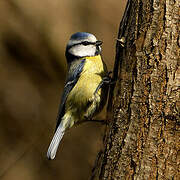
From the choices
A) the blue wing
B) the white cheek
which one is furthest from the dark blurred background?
the blue wing

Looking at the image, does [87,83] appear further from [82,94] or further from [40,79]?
[40,79]

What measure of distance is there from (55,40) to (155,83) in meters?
3.24

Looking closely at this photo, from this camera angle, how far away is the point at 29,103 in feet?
16.8

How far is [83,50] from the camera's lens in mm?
3203

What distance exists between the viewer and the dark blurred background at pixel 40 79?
4.90 meters

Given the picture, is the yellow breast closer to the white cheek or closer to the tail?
the white cheek

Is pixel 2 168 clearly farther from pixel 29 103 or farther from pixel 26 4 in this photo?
pixel 26 4

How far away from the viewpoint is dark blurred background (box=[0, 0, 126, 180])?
490 centimetres

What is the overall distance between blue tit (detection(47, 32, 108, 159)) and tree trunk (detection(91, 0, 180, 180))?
2.89 feet

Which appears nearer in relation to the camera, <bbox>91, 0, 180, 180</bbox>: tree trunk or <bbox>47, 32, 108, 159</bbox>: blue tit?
<bbox>91, 0, 180, 180</bbox>: tree trunk

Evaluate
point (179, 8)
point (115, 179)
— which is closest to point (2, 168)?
point (115, 179)

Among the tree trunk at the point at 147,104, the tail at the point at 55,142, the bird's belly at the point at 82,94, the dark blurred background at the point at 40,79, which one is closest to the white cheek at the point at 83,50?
the bird's belly at the point at 82,94

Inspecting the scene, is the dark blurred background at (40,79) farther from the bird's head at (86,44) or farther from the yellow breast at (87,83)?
the yellow breast at (87,83)

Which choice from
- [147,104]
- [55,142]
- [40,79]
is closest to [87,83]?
[55,142]
